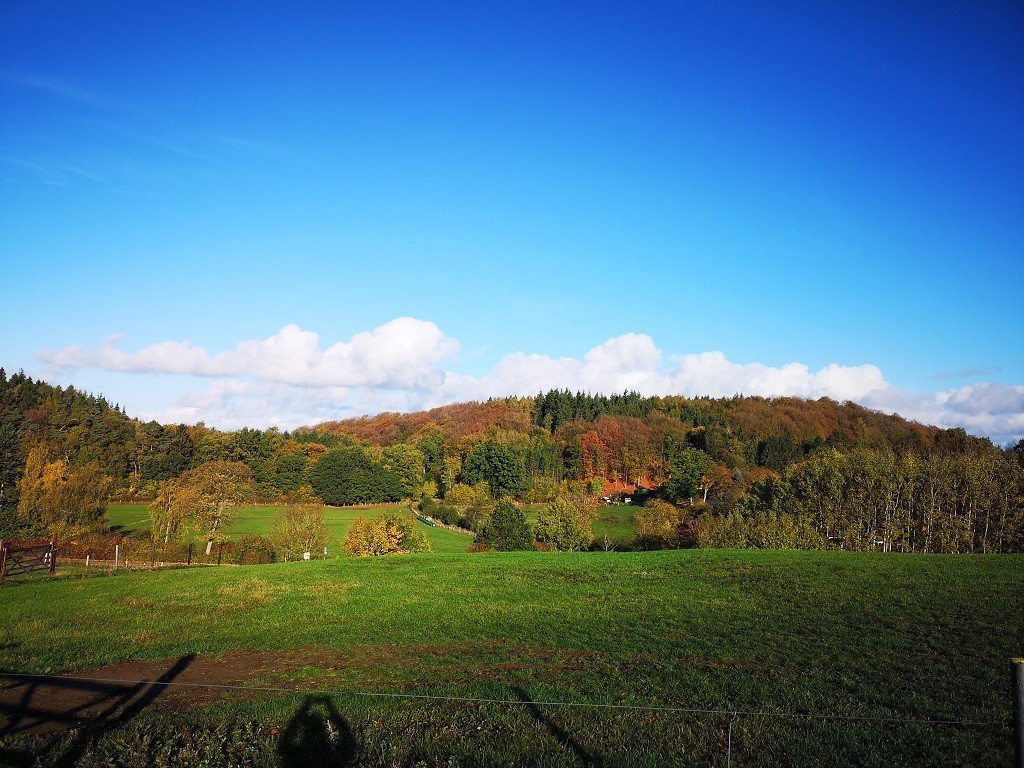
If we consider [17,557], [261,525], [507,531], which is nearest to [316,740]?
[17,557]

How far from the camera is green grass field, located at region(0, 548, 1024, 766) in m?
8.62

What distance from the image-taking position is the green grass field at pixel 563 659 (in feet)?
28.3

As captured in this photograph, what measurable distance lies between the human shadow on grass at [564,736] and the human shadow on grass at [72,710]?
667 centimetres

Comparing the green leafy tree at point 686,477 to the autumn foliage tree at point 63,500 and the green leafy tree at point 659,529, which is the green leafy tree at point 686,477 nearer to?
the green leafy tree at point 659,529

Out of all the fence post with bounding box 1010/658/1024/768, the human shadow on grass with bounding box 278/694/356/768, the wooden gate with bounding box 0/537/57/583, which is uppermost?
the fence post with bounding box 1010/658/1024/768

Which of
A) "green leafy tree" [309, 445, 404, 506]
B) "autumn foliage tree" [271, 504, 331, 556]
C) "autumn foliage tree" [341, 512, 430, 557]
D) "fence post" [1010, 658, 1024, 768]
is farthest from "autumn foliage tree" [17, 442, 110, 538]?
"fence post" [1010, 658, 1024, 768]

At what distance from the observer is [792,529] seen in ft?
160

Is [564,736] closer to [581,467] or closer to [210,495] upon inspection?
[210,495]

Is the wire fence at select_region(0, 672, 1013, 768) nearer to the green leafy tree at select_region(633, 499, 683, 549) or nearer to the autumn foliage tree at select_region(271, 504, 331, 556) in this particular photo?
the autumn foliage tree at select_region(271, 504, 331, 556)

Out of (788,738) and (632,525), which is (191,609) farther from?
(632,525)

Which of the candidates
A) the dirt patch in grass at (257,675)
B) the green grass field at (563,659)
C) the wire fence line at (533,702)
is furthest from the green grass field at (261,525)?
the wire fence line at (533,702)

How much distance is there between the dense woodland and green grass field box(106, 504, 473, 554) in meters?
3.97

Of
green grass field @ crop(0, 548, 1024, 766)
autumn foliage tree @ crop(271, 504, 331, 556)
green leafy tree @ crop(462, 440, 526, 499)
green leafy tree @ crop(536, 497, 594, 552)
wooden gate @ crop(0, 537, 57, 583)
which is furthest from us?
green leafy tree @ crop(462, 440, 526, 499)

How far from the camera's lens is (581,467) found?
139250 millimetres
